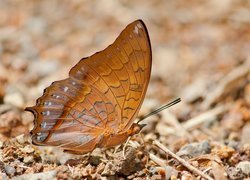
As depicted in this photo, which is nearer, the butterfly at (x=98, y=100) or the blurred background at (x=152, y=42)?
the butterfly at (x=98, y=100)

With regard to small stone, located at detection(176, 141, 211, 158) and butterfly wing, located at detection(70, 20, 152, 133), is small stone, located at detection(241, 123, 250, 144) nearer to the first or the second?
small stone, located at detection(176, 141, 211, 158)

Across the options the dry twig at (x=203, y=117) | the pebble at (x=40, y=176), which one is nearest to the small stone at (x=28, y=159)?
the pebble at (x=40, y=176)

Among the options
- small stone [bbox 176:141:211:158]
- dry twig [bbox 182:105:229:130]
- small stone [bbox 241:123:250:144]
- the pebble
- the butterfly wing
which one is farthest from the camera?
dry twig [bbox 182:105:229:130]

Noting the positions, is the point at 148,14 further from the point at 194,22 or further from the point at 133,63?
the point at 133,63

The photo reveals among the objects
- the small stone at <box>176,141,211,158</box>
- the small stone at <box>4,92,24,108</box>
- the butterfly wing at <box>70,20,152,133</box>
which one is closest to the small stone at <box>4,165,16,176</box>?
the butterfly wing at <box>70,20,152,133</box>

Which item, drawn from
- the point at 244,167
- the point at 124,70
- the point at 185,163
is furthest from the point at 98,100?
the point at 244,167

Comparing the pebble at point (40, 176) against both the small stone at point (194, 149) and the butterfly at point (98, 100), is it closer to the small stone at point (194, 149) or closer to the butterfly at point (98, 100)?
the butterfly at point (98, 100)

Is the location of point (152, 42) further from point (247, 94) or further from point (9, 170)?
point (9, 170)
